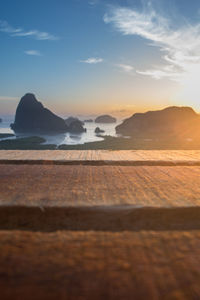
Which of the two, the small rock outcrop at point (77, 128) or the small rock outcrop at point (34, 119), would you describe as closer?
the small rock outcrop at point (77, 128)

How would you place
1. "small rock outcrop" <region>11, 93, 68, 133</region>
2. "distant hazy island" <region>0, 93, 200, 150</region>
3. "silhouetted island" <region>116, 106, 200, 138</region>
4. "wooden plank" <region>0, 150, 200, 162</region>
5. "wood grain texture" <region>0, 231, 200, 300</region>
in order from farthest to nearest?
"small rock outcrop" <region>11, 93, 68, 133</region>
"silhouetted island" <region>116, 106, 200, 138</region>
"distant hazy island" <region>0, 93, 200, 150</region>
"wooden plank" <region>0, 150, 200, 162</region>
"wood grain texture" <region>0, 231, 200, 300</region>

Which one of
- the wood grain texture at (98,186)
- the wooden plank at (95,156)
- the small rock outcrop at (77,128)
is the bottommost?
the wood grain texture at (98,186)

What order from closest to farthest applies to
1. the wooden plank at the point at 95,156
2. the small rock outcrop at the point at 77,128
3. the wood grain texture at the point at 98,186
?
the wood grain texture at the point at 98,186 → the wooden plank at the point at 95,156 → the small rock outcrop at the point at 77,128

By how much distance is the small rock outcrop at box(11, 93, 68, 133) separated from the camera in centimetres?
9669

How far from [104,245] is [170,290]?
2.17 ft

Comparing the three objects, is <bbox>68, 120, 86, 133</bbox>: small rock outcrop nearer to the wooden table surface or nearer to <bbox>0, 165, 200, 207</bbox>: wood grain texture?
<bbox>0, 165, 200, 207</bbox>: wood grain texture

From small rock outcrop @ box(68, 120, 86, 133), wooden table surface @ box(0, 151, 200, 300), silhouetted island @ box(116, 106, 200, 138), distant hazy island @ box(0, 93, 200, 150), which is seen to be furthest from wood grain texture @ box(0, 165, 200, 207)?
small rock outcrop @ box(68, 120, 86, 133)

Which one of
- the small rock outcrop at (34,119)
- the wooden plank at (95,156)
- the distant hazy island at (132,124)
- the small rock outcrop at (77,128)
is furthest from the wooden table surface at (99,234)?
the small rock outcrop at (34,119)

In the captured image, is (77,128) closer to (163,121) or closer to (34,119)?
(34,119)

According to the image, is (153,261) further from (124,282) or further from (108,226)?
(108,226)

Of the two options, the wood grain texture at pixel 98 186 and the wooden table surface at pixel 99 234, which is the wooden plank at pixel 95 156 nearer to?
the wood grain texture at pixel 98 186

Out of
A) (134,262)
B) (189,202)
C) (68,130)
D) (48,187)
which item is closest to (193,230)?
(189,202)

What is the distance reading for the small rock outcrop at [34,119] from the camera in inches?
3807

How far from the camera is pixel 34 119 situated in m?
100
